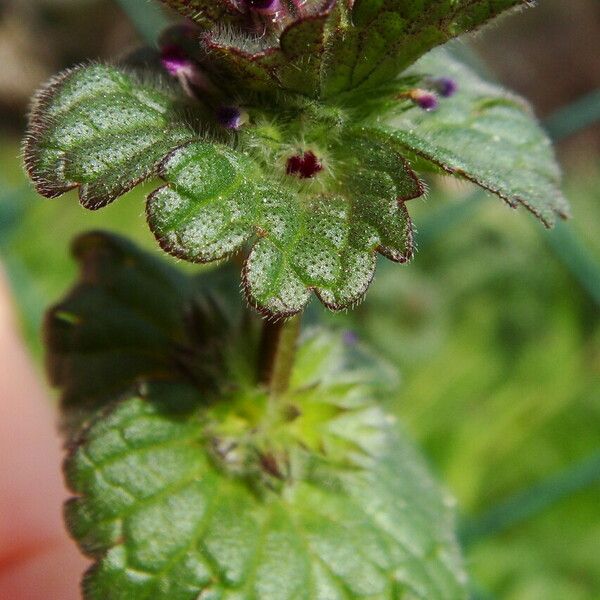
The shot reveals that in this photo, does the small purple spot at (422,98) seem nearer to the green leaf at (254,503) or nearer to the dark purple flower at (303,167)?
the dark purple flower at (303,167)

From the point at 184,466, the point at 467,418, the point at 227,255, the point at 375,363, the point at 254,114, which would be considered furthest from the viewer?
the point at 467,418

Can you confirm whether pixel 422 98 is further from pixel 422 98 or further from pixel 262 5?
pixel 262 5

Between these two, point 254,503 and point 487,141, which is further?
point 254,503

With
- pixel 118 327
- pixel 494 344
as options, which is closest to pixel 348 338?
pixel 118 327

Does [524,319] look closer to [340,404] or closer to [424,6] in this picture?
[340,404]

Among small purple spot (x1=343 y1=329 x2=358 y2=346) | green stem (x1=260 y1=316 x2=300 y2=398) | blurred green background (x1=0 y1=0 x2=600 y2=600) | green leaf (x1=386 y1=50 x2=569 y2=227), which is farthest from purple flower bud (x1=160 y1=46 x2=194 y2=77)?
blurred green background (x1=0 y1=0 x2=600 y2=600)

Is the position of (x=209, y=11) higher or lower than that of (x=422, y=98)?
higher

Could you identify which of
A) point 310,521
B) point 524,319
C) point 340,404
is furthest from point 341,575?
point 524,319
